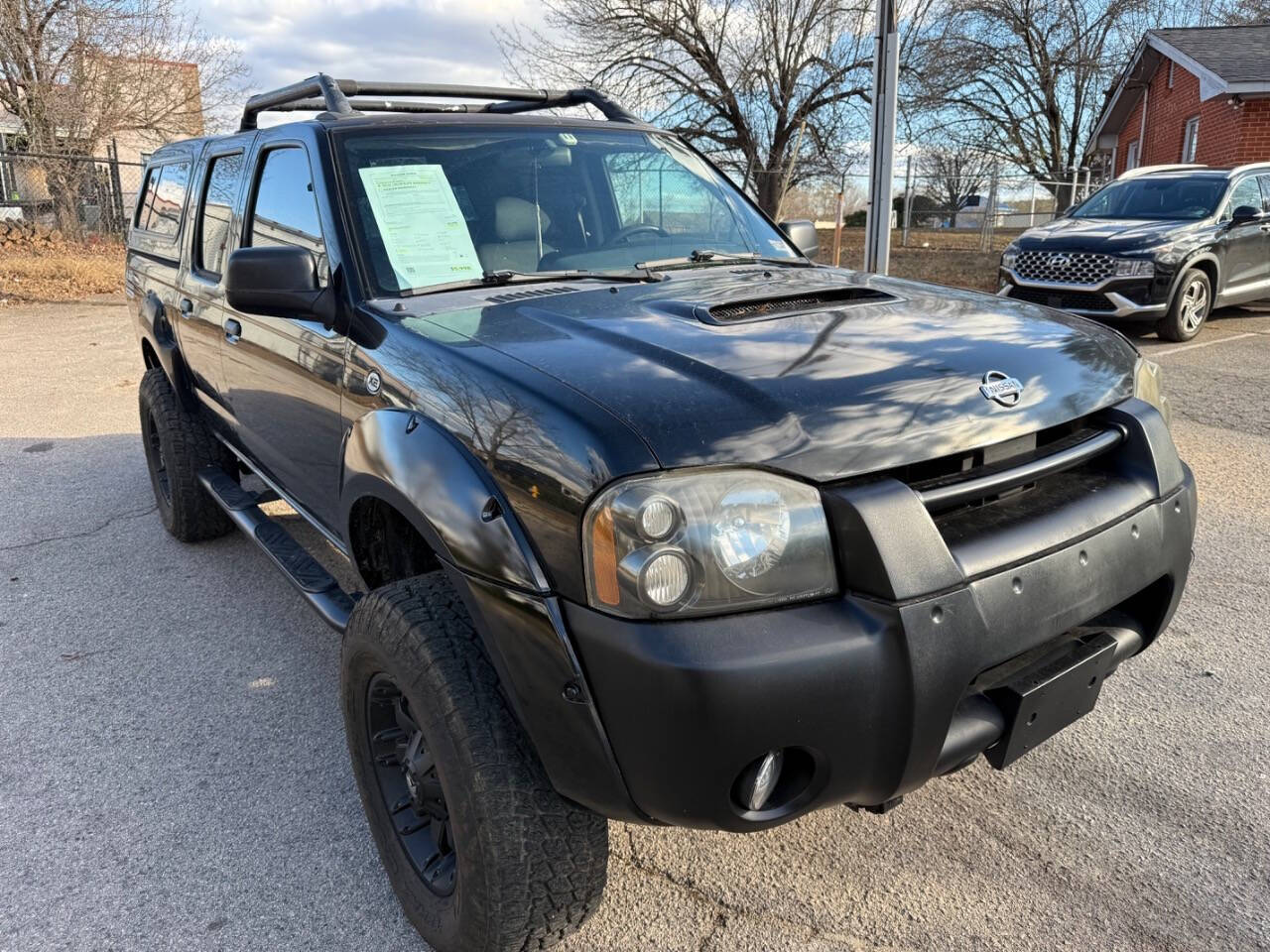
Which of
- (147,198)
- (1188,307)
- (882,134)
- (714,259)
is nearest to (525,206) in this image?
(714,259)

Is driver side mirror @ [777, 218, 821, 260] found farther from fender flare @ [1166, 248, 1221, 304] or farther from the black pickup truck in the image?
fender flare @ [1166, 248, 1221, 304]

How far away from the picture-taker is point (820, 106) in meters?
24.8

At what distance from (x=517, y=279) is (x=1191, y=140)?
23052 mm

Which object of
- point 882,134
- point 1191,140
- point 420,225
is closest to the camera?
point 420,225

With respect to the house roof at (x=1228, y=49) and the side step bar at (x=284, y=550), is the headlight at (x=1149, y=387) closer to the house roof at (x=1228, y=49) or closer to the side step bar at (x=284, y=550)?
the side step bar at (x=284, y=550)

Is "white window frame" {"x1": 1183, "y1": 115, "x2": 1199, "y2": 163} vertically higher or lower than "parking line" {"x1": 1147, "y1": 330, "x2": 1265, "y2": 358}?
higher

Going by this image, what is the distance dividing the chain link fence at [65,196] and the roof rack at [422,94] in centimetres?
1634

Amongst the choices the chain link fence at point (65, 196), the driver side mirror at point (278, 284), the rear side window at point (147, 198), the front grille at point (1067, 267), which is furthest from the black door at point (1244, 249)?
the chain link fence at point (65, 196)

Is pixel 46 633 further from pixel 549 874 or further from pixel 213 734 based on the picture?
pixel 549 874

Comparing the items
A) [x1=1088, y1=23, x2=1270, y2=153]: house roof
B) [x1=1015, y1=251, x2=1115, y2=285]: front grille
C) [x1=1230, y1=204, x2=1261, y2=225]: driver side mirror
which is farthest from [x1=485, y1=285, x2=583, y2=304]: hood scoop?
[x1=1088, y1=23, x2=1270, y2=153]: house roof

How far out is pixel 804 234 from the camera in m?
3.77

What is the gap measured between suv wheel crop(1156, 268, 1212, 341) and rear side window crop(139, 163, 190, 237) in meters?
8.70

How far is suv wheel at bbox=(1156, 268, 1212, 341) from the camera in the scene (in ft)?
30.3

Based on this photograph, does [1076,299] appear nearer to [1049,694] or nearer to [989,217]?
[1049,694]
